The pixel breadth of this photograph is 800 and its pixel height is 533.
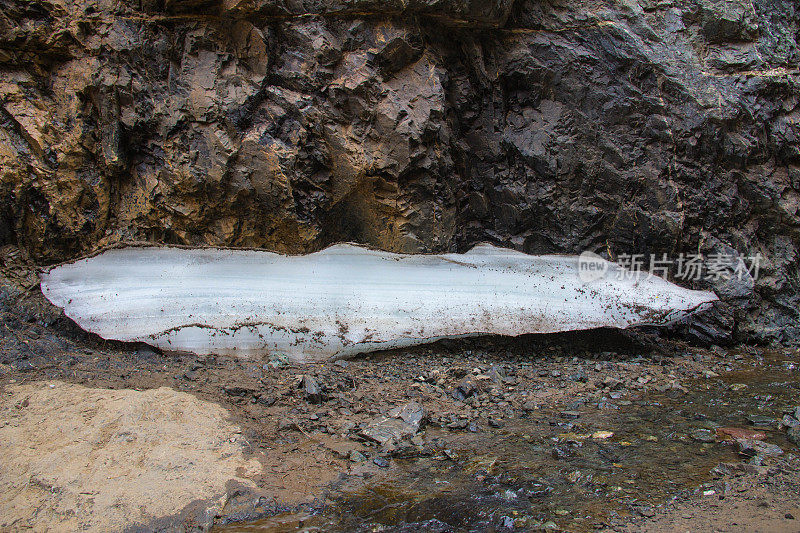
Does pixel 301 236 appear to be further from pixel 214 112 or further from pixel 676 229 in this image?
pixel 676 229

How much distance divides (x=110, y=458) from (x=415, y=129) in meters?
2.29

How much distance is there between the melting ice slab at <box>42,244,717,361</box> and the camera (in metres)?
2.94

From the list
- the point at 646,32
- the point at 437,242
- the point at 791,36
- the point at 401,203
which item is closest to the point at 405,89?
the point at 401,203

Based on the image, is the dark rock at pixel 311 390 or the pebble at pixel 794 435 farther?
the dark rock at pixel 311 390

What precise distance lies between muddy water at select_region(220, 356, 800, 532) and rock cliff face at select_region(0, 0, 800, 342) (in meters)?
1.30

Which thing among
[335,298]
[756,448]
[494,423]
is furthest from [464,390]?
[756,448]

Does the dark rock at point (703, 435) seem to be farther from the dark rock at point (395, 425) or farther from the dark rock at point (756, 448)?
the dark rock at point (395, 425)

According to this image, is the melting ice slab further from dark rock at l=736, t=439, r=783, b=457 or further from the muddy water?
dark rock at l=736, t=439, r=783, b=457

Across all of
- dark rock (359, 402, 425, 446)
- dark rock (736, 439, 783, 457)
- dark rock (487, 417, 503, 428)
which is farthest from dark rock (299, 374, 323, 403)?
dark rock (736, 439, 783, 457)

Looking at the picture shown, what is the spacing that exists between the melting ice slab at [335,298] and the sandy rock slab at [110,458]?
0.69 metres

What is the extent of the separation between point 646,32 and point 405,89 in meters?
1.68

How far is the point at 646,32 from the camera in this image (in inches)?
131

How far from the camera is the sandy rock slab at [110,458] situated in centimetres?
165

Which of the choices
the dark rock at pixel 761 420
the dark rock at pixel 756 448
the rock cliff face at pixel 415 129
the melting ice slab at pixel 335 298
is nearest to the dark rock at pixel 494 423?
the melting ice slab at pixel 335 298
